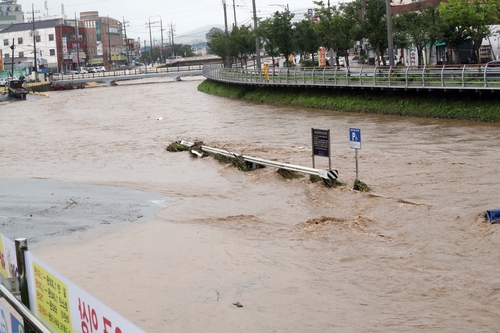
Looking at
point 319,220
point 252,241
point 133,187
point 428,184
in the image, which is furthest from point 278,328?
point 133,187

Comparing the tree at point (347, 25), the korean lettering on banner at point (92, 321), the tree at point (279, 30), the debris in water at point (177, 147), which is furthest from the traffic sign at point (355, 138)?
the tree at point (279, 30)

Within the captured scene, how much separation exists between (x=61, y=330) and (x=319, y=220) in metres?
10.5

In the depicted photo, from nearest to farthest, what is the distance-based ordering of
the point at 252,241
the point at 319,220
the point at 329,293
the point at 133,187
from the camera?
the point at 329,293 → the point at 252,241 → the point at 319,220 → the point at 133,187

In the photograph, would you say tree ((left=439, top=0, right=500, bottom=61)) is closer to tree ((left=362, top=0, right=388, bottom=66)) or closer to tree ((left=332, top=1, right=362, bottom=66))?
tree ((left=362, top=0, right=388, bottom=66))

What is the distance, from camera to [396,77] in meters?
35.6

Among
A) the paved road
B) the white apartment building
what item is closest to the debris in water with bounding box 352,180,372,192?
the paved road

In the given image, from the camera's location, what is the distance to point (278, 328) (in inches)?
383

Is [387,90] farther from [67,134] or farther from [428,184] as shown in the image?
[428,184]

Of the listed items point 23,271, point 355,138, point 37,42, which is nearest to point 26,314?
point 23,271

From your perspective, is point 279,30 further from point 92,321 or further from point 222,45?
point 92,321

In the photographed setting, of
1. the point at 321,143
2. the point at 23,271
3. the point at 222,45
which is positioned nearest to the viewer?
the point at 23,271

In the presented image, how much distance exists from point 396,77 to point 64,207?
2165 cm

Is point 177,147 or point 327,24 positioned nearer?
point 177,147

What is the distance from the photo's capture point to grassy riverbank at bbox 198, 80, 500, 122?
3103 centimetres
